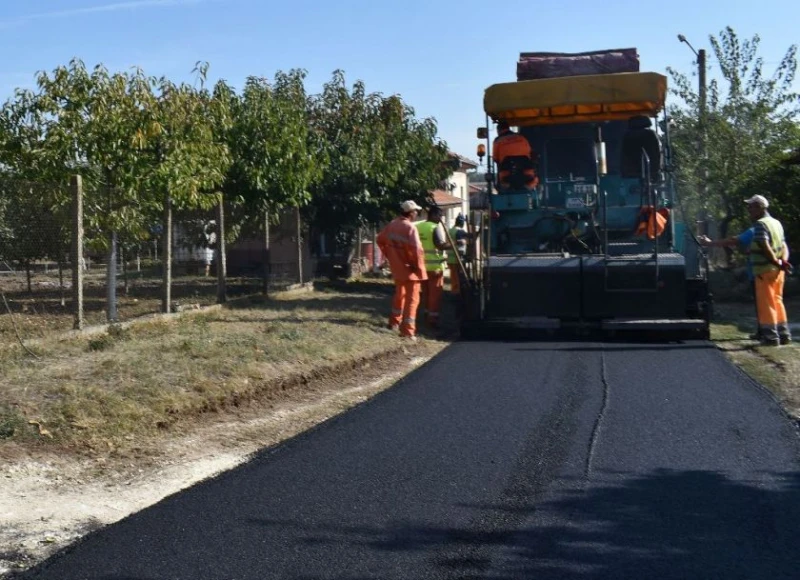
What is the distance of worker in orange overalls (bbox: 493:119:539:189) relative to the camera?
13.7 metres

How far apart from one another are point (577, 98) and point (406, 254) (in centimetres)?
293

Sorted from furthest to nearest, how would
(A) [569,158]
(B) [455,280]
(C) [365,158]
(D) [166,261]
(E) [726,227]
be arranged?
1. (E) [726,227]
2. (C) [365,158]
3. (B) [455,280]
4. (A) [569,158]
5. (D) [166,261]

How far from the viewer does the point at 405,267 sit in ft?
42.0

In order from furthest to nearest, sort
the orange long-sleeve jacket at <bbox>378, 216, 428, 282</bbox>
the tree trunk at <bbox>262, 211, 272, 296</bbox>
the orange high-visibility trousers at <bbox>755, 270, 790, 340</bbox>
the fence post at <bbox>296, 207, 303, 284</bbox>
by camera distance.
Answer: the fence post at <bbox>296, 207, 303, 284</bbox> < the tree trunk at <bbox>262, 211, 272, 296</bbox> < the orange long-sleeve jacket at <bbox>378, 216, 428, 282</bbox> < the orange high-visibility trousers at <bbox>755, 270, 790, 340</bbox>

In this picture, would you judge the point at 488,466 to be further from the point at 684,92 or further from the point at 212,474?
the point at 684,92

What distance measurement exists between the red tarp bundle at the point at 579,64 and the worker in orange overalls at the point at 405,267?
290cm

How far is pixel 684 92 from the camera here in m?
24.9

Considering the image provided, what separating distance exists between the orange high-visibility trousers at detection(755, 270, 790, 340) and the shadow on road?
20.7 feet

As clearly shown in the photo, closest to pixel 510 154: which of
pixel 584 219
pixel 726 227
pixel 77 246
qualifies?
pixel 584 219

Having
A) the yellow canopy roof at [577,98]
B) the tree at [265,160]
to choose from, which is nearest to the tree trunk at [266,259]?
the tree at [265,160]

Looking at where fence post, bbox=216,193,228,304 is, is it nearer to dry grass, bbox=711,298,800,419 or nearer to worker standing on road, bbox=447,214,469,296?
worker standing on road, bbox=447,214,469,296

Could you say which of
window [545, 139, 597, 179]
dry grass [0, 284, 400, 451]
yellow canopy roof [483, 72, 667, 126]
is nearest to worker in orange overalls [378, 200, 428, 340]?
dry grass [0, 284, 400, 451]

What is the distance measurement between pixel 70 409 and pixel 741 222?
52.9ft

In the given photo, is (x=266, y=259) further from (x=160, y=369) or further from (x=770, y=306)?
(x=160, y=369)
